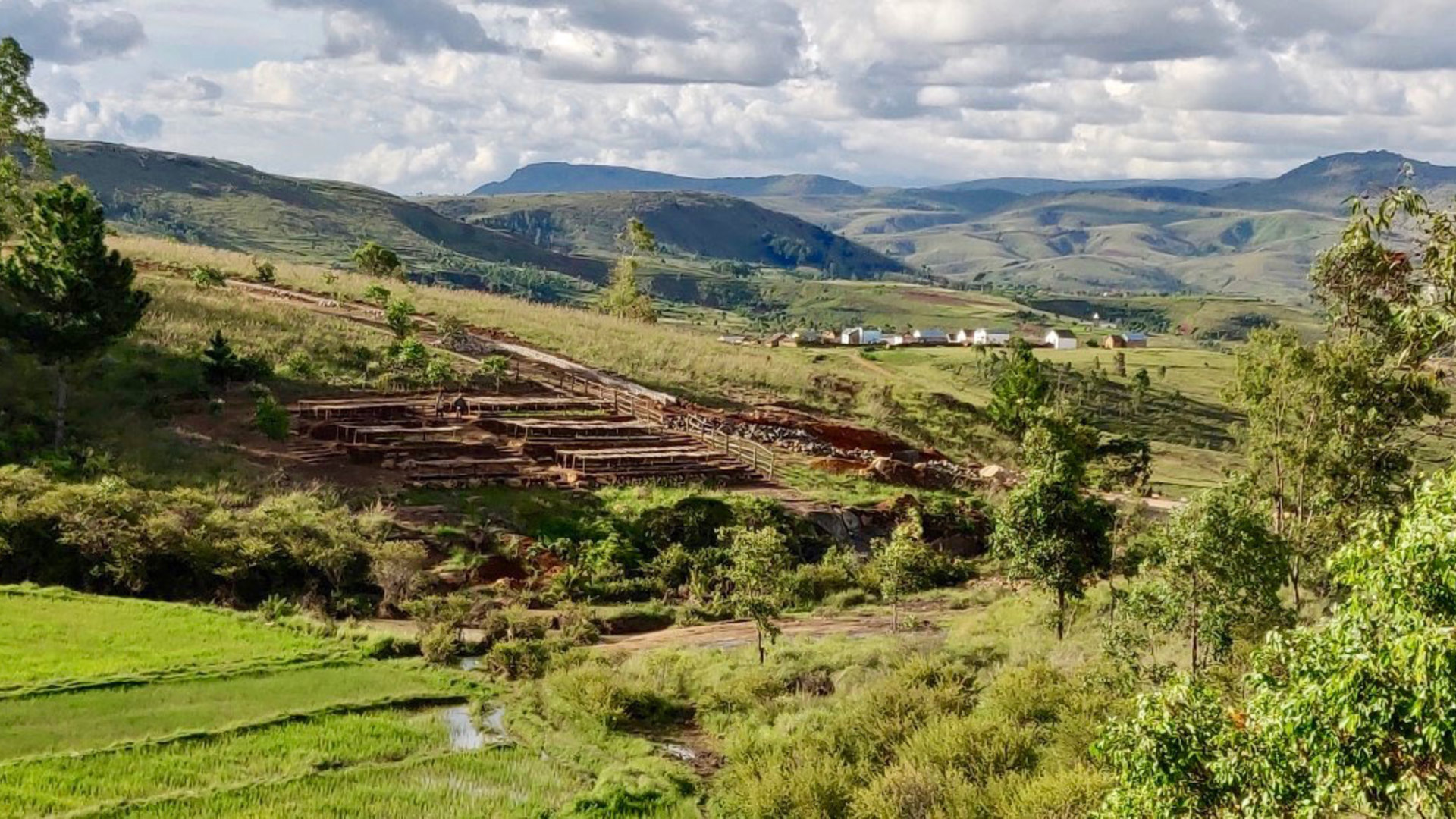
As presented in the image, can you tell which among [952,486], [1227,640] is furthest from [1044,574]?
[952,486]

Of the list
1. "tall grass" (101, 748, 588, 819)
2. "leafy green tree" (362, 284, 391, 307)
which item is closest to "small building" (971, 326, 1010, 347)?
"leafy green tree" (362, 284, 391, 307)

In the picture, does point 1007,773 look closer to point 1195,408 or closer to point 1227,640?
point 1227,640

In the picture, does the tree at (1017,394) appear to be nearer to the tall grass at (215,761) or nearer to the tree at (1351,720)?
the tall grass at (215,761)

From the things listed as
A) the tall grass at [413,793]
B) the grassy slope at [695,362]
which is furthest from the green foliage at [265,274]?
the tall grass at [413,793]

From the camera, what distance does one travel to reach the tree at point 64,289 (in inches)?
1474

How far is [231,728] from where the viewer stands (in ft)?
69.5

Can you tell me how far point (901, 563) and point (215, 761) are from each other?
19.2 meters

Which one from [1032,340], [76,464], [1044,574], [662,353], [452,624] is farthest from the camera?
[1032,340]

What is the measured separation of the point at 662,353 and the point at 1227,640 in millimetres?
49746

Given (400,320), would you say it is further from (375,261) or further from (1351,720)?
(1351,720)

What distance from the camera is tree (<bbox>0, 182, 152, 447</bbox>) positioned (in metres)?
37.4

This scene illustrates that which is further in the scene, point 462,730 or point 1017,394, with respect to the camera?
point 1017,394

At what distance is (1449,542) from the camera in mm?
7797

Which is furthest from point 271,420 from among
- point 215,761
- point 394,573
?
point 215,761
